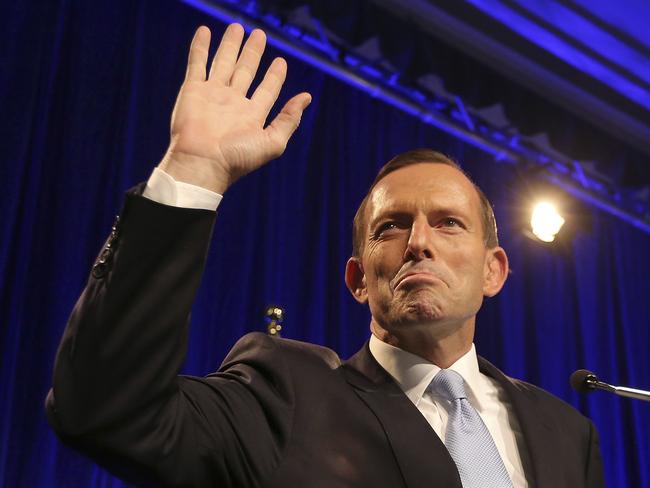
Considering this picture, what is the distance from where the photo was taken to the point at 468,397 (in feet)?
5.40

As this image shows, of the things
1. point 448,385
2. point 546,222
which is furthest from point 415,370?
point 546,222

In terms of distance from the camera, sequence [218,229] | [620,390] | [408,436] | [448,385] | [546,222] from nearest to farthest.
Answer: [408,436], [448,385], [620,390], [218,229], [546,222]

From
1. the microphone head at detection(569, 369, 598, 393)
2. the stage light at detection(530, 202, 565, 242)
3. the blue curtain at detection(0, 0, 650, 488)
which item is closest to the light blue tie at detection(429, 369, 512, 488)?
the microphone head at detection(569, 369, 598, 393)

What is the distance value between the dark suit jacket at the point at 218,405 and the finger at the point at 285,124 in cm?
19

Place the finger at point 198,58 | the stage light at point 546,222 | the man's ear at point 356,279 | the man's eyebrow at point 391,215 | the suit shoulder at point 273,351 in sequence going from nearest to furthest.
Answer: the finger at point 198,58 → the suit shoulder at point 273,351 → the man's eyebrow at point 391,215 → the man's ear at point 356,279 → the stage light at point 546,222

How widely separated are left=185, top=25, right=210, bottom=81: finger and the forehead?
0.68 metres

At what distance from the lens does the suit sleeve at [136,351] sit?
999 mm

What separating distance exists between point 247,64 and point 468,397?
823 mm

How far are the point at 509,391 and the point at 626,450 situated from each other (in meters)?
3.13

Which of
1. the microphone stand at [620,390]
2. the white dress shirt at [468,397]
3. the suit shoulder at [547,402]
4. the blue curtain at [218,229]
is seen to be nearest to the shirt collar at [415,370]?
the white dress shirt at [468,397]

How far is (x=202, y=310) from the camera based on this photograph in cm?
312

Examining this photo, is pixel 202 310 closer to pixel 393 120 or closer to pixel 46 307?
pixel 46 307

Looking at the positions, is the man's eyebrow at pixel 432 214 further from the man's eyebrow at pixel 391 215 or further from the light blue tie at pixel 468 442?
the light blue tie at pixel 468 442

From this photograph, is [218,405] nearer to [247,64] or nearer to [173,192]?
[173,192]
